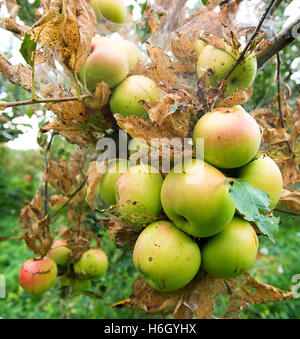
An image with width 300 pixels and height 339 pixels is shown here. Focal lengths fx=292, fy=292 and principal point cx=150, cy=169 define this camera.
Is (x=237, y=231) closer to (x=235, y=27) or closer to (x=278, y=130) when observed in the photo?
(x=278, y=130)

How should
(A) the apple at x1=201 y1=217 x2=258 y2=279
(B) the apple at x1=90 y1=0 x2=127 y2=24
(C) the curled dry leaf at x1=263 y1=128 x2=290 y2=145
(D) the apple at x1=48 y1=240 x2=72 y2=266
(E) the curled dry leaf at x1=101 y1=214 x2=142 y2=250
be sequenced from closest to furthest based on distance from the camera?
(A) the apple at x1=201 y1=217 x2=258 y2=279 → (E) the curled dry leaf at x1=101 y1=214 x2=142 y2=250 → (C) the curled dry leaf at x1=263 y1=128 x2=290 y2=145 → (B) the apple at x1=90 y1=0 x2=127 y2=24 → (D) the apple at x1=48 y1=240 x2=72 y2=266

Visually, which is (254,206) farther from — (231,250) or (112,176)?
(112,176)

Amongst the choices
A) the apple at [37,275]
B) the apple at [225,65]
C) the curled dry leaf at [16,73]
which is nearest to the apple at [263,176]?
the apple at [225,65]

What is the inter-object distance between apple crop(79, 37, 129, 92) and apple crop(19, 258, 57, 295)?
0.73 m

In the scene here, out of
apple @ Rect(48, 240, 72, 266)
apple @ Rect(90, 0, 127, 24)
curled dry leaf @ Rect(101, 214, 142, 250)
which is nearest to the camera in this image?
curled dry leaf @ Rect(101, 214, 142, 250)

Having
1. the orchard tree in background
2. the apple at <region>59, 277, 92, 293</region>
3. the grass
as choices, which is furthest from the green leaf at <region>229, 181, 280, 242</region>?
the apple at <region>59, 277, 92, 293</region>

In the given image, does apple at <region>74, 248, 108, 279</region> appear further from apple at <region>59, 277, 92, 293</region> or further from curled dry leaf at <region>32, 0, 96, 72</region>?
curled dry leaf at <region>32, 0, 96, 72</region>

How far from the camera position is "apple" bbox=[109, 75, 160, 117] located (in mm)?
814

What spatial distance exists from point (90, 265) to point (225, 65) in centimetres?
95

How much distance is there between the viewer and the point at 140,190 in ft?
2.35

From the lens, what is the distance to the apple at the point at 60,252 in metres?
1.24

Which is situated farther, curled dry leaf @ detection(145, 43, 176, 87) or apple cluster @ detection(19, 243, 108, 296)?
apple cluster @ detection(19, 243, 108, 296)

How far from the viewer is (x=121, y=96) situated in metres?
0.82

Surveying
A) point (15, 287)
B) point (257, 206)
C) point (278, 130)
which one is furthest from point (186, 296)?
point (15, 287)
